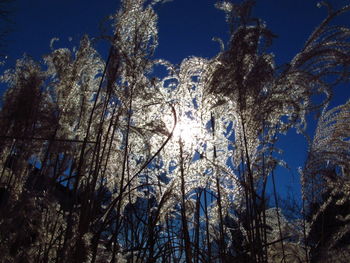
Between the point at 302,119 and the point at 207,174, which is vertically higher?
the point at 302,119

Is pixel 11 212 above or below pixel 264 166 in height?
below

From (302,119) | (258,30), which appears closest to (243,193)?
(302,119)

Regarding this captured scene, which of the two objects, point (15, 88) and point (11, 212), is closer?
point (11, 212)

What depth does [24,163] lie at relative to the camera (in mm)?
3082

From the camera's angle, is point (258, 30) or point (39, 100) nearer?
point (258, 30)

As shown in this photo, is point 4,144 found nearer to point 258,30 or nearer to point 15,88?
point 15,88

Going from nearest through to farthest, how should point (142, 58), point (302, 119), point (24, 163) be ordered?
point (142, 58) < point (302, 119) < point (24, 163)

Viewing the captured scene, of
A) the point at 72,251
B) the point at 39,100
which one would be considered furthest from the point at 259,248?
the point at 39,100

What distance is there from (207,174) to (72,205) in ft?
3.48

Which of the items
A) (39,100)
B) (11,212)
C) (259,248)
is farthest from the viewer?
(39,100)

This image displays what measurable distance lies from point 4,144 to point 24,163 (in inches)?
19.1

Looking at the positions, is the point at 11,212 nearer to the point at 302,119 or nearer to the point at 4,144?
the point at 4,144

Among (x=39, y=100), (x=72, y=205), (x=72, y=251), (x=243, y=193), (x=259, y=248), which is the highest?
(x=39, y=100)

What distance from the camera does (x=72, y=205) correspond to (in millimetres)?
2199
